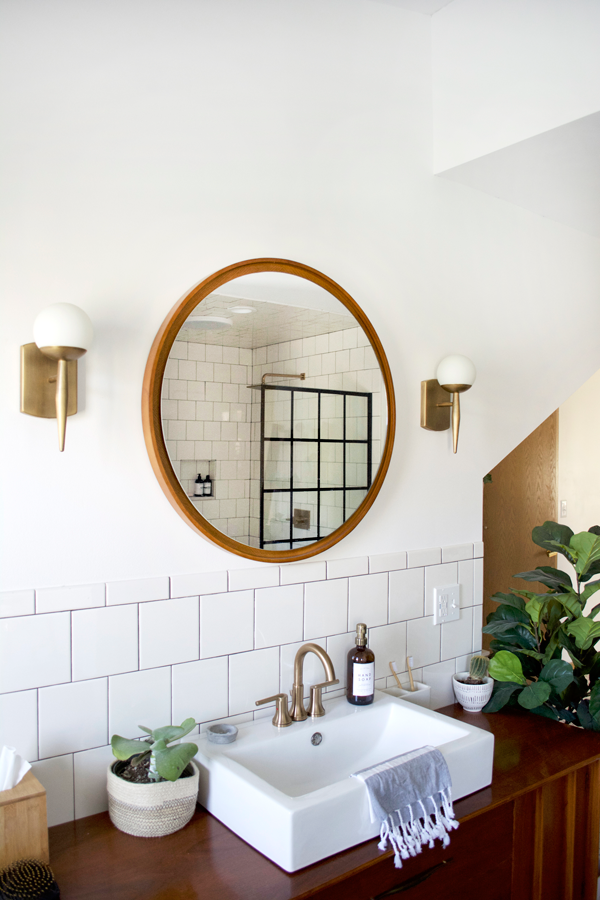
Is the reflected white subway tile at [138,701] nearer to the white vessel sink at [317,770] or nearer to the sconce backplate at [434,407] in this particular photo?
the white vessel sink at [317,770]

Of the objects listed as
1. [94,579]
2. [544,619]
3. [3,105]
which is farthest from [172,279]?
[544,619]

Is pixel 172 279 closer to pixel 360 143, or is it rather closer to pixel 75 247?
pixel 75 247

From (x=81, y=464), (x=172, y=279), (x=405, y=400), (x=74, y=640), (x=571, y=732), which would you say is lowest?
(x=571, y=732)

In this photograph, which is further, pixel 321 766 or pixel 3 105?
pixel 321 766

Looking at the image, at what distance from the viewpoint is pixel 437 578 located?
2.02 meters

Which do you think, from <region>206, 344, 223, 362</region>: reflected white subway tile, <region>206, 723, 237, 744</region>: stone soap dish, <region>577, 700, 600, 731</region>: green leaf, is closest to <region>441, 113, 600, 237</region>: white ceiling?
<region>206, 344, 223, 362</region>: reflected white subway tile

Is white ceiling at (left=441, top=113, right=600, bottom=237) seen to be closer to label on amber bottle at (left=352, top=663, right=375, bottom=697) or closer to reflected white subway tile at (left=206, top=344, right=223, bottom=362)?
reflected white subway tile at (left=206, top=344, right=223, bottom=362)

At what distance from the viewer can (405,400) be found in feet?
6.30

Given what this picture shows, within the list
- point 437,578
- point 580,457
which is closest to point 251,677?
point 437,578

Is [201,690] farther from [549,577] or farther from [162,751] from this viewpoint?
[549,577]

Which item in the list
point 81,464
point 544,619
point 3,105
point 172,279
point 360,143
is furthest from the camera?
point 544,619

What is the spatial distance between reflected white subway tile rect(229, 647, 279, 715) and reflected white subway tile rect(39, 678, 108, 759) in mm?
309

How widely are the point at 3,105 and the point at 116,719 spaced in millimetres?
1206

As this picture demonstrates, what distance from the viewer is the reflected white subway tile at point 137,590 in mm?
1391
